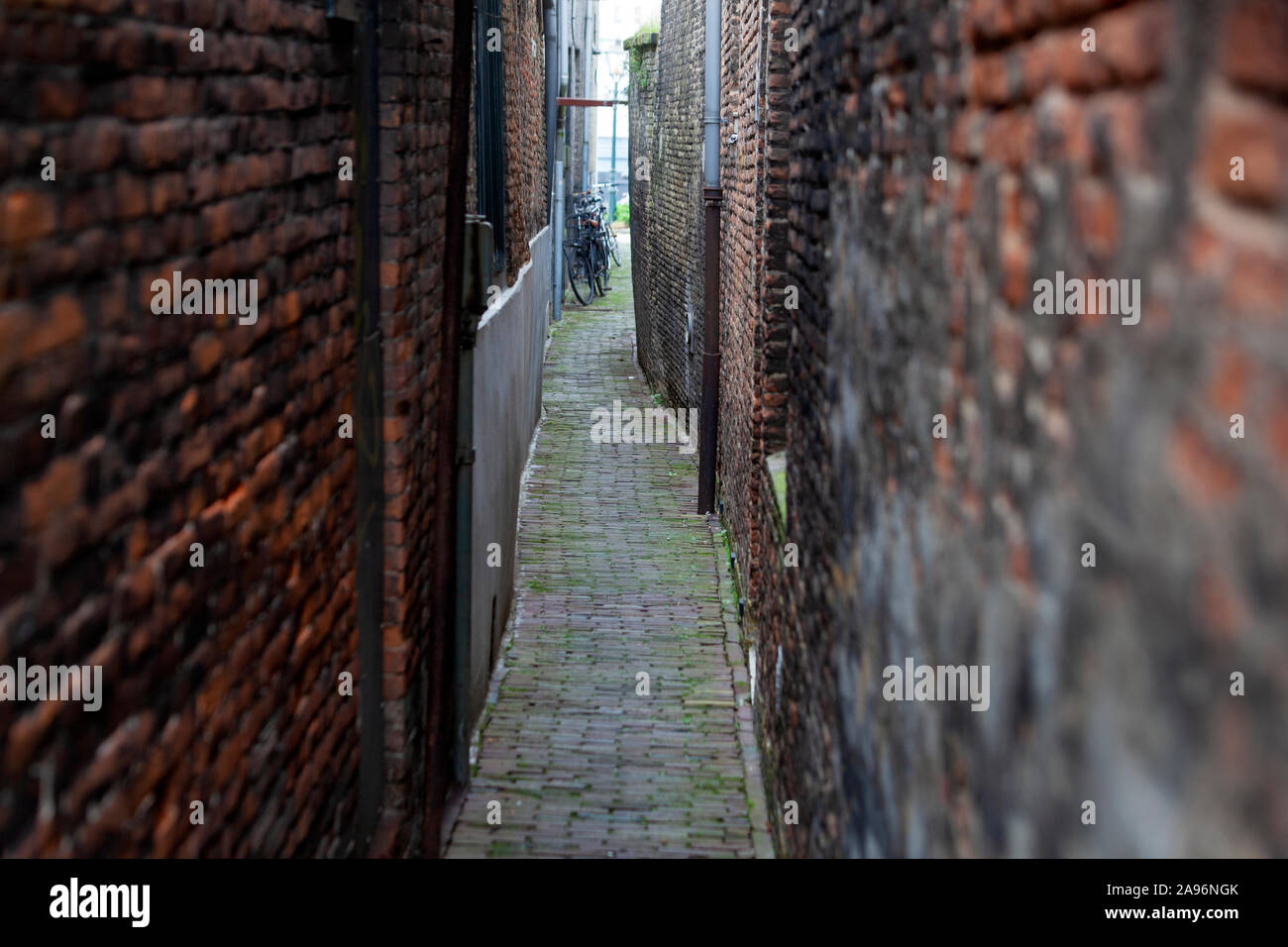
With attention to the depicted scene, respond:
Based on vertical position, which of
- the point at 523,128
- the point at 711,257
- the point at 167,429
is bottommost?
the point at 167,429

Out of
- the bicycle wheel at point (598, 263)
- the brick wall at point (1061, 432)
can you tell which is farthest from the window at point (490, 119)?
the bicycle wheel at point (598, 263)

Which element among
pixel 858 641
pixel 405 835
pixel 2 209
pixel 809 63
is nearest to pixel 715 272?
pixel 809 63

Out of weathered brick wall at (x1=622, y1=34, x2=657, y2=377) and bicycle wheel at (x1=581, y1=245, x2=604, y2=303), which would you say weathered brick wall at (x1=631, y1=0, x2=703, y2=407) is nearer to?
weathered brick wall at (x1=622, y1=34, x2=657, y2=377)

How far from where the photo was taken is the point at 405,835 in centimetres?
412

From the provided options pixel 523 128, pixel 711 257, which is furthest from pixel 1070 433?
pixel 523 128

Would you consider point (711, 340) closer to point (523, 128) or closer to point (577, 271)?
point (523, 128)

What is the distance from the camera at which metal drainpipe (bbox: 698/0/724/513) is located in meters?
8.86

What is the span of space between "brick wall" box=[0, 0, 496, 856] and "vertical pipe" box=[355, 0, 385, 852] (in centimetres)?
6

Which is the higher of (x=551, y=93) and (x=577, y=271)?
(x=551, y=93)

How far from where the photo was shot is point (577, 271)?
23703 millimetres

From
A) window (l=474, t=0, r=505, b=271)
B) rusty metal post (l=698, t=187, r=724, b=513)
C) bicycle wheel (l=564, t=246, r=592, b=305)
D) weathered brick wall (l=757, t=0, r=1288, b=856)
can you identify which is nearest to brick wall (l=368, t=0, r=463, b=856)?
weathered brick wall (l=757, t=0, r=1288, b=856)

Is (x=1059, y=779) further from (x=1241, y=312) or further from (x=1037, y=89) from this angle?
(x=1037, y=89)

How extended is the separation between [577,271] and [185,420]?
2194 cm

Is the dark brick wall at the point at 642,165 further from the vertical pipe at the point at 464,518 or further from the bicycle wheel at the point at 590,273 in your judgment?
the vertical pipe at the point at 464,518
